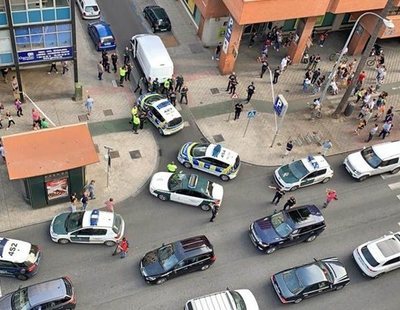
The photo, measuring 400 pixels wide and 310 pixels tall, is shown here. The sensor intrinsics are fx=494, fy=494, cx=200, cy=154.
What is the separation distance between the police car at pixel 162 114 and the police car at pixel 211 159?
2041 mm

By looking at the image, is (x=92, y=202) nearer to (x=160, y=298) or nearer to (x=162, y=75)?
(x=160, y=298)

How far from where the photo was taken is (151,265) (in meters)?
24.5

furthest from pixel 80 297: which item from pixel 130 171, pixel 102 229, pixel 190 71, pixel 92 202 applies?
pixel 190 71

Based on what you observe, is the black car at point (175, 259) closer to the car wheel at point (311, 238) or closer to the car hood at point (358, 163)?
the car wheel at point (311, 238)

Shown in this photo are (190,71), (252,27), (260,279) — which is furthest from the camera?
(252,27)

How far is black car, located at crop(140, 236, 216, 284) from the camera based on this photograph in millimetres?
24297

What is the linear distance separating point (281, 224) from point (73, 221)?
10938 millimetres

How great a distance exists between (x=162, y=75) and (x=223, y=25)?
7461mm

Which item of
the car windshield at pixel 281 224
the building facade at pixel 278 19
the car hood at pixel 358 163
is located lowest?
the car windshield at pixel 281 224

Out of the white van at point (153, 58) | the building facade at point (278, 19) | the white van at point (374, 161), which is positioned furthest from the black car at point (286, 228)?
the building facade at point (278, 19)

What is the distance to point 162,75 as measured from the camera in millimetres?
34125

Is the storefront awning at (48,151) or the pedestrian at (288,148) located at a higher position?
the storefront awning at (48,151)

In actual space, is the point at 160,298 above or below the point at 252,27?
below

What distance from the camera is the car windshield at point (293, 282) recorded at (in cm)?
2423
